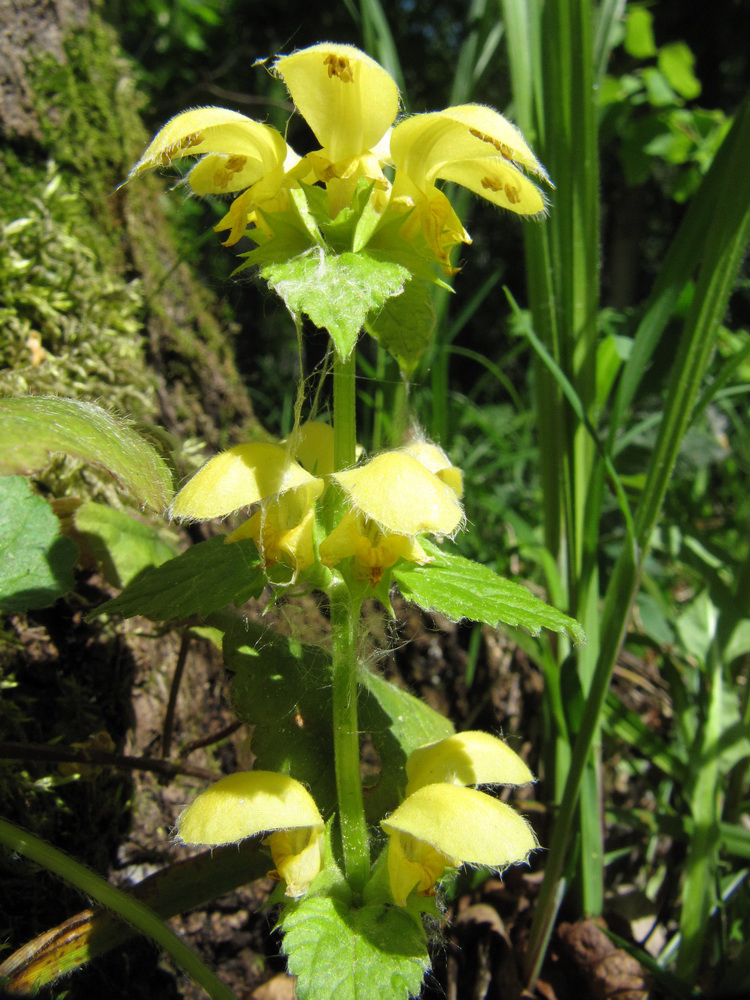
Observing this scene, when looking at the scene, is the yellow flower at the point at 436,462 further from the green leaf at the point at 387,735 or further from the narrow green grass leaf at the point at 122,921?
the narrow green grass leaf at the point at 122,921

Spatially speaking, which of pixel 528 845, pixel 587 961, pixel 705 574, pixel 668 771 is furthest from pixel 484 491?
pixel 528 845

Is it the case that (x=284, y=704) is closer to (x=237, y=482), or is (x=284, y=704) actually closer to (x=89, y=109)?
(x=237, y=482)

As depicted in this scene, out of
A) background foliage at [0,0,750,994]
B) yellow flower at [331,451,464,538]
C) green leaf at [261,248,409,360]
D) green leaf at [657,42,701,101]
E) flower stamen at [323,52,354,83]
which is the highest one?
flower stamen at [323,52,354,83]

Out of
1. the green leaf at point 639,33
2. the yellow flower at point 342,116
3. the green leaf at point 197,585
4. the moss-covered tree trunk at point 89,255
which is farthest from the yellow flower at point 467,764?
the green leaf at point 639,33

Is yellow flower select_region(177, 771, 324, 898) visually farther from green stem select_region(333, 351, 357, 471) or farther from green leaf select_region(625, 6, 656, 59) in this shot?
green leaf select_region(625, 6, 656, 59)

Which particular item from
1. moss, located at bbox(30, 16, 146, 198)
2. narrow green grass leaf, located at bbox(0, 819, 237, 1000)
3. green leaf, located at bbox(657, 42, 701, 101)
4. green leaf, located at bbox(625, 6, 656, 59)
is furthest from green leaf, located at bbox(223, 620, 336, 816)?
green leaf, located at bbox(625, 6, 656, 59)

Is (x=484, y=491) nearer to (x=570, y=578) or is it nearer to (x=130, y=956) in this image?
(x=570, y=578)
